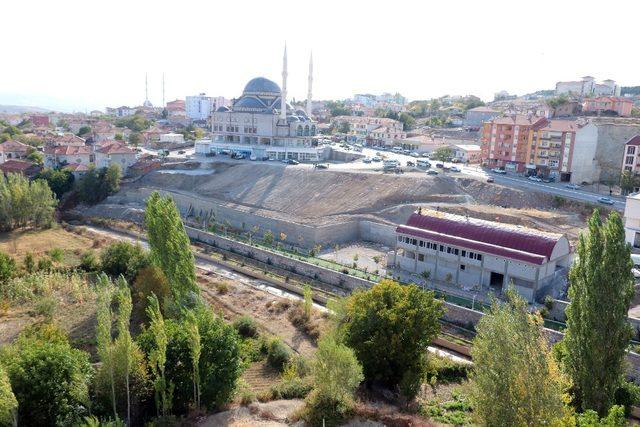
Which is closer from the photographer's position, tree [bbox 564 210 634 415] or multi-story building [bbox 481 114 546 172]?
tree [bbox 564 210 634 415]

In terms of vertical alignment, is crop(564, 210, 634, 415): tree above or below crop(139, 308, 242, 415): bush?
above

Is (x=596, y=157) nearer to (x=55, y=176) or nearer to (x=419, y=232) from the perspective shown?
(x=419, y=232)

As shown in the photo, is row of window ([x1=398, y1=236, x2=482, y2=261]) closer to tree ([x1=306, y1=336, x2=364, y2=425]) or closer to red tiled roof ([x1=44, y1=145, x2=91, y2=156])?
tree ([x1=306, y1=336, x2=364, y2=425])

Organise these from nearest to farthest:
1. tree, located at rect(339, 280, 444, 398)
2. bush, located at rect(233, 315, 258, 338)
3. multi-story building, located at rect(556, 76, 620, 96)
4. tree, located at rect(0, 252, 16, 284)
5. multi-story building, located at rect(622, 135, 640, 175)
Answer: tree, located at rect(339, 280, 444, 398), bush, located at rect(233, 315, 258, 338), tree, located at rect(0, 252, 16, 284), multi-story building, located at rect(622, 135, 640, 175), multi-story building, located at rect(556, 76, 620, 96)

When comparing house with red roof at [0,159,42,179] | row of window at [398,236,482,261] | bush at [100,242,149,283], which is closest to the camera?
row of window at [398,236,482,261]

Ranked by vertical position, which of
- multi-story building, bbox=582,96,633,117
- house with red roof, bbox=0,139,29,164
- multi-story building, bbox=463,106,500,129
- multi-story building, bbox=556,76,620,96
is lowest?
house with red roof, bbox=0,139,29,164

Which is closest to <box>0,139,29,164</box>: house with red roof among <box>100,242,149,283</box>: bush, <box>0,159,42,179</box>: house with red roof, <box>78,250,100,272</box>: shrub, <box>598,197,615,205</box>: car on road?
<box>0,159,42,179</box>: house with red roof
